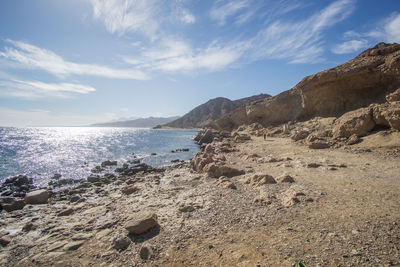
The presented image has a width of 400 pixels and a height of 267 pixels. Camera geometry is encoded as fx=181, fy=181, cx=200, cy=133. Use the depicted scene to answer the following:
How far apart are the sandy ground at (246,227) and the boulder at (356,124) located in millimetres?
5867

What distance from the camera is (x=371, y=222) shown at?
14.2 ft

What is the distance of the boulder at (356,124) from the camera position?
14.3 m

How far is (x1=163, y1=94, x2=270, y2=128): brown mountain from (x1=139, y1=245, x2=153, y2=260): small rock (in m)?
164

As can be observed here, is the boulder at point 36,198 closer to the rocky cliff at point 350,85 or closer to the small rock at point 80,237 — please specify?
the small rock at point 80,237

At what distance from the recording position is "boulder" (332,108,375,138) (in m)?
14.3

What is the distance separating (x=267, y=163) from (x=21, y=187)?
19018mm

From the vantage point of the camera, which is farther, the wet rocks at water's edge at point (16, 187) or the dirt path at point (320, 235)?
the wet rocks at water's edge at point (16, 187)

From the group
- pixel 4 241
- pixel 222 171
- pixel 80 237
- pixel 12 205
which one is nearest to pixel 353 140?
pixel 222 171

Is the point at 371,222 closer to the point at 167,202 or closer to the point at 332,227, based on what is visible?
the point at 332,227

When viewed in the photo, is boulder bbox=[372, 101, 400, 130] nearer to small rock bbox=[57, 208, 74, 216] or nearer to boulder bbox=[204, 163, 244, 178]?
boulder bbox=[204, 163, 244, 178]

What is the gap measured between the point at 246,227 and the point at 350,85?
29300 millimetres

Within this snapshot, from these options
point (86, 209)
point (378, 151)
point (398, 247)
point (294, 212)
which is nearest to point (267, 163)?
point (378, 151)

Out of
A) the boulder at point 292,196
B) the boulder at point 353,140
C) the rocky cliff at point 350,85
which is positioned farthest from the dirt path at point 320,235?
the rocky cliff at point 350,85

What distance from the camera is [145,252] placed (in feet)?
14.8
